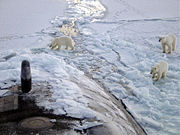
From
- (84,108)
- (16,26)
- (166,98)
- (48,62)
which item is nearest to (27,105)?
(84,108)

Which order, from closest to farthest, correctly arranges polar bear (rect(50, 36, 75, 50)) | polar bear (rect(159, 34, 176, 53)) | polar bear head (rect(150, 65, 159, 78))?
polar bear head (rect(150, 65, 159, 78)) < polar bear (rect(50, 36, 75, 50)) < polar bear (rect(159, 34, 176, 53))

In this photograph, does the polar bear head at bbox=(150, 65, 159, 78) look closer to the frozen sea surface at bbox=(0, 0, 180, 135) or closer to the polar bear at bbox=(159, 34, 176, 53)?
the frozen sea surface at bbox=(0, 0, 180, 135)

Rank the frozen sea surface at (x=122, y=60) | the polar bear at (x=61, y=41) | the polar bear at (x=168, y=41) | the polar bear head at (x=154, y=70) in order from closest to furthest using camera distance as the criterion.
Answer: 1. the frozen sea surface at (x=122, y=60)
2. the polar bear head at (x=154, y=70)
3. the polar bear at (x=61, y=41)
4. the polar bear at (x=168, y=41)

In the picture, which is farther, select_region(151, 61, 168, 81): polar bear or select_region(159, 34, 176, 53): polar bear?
select_region(159, 34, 176, 53): polar bear

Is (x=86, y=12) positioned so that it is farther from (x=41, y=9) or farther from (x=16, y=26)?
(x=16, y=26)

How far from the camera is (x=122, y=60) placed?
8406 mm

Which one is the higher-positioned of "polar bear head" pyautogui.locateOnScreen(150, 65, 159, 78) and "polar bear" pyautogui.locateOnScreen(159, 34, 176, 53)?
"polar bear" pyautogui.locateOnScreen(159, 34, 176, 53)

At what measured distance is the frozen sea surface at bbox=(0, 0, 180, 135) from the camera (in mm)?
5433

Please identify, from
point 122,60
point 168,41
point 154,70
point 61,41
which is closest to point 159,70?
point 154,70

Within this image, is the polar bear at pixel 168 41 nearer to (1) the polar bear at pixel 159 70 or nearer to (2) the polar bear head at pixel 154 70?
(1) the polar bear at pixel 159 70

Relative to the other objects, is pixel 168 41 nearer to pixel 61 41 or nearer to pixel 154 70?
pixel 154 70

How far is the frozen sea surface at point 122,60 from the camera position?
5.43m

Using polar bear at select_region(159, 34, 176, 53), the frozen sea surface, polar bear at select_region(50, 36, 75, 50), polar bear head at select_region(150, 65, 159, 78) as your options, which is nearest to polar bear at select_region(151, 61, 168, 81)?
polar bear head at select_region(150, 65, 159, 78)

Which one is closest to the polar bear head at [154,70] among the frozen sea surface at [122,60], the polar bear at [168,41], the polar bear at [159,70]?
the polar bear at [159,70]
